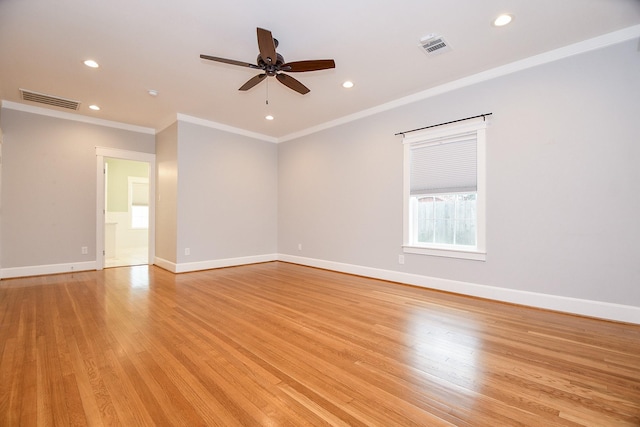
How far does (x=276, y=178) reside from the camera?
633cm

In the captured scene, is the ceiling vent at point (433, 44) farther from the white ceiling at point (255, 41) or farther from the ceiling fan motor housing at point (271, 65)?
the ceiling fan motor housing at point (271, 65)

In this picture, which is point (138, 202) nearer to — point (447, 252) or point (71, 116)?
point (71, 116)

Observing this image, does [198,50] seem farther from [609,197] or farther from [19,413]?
[609,197]

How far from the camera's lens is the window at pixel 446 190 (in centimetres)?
344

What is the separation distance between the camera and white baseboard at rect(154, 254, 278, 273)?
4859 mm

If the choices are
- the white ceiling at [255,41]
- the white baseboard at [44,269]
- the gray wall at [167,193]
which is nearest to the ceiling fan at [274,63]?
the white ceiling at [255,41]

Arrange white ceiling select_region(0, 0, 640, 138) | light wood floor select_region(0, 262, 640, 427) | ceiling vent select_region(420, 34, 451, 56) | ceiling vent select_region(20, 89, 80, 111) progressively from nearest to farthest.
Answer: light wood floor select_region(0, 262, 640, 427)
white ceiling select_region(0, 0, 640, 138)
ceiling vent select_region(420, 34, 451, 56)
ceiling vent select_region(20, 89, 80, 111)

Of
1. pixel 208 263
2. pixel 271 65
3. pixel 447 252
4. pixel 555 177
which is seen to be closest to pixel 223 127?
pixel 208 263

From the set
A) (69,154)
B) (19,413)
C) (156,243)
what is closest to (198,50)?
(19,413)

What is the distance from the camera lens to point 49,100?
4.23 m

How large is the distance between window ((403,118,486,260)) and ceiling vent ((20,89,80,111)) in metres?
5.34

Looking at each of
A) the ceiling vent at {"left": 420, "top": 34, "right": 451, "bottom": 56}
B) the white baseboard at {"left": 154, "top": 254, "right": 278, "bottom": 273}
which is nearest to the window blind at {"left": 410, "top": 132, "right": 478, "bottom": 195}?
the ceiling vent at {"left": 420, "top": 34, "right": 451, "bottom": 56}

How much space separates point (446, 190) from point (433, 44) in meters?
1.79

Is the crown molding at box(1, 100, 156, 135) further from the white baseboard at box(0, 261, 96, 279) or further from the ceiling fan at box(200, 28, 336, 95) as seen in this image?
the ceiling fan at box(200, 28, 336, 95)
